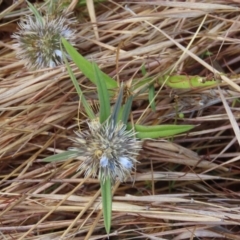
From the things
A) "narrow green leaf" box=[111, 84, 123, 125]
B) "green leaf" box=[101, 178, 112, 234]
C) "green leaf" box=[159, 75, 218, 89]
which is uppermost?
"green leaf" box=[159, 75, 218, 89]

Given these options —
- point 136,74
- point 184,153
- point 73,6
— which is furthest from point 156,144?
point 73,6

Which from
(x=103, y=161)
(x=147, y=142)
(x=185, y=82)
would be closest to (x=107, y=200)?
(x=103, y=161)

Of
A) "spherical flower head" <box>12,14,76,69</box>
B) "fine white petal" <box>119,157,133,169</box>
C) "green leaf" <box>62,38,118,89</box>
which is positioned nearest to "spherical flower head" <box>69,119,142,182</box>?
"fine white petal" <box>119,157,133,169</box>

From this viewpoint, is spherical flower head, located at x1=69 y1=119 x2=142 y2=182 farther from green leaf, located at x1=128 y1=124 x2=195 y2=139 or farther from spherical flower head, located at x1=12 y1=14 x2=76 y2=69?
spherical flower head, located at x1=12 y1=14 x2=76 y2=69

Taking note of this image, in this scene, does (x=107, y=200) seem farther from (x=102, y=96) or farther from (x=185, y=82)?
(x=185, y=82)

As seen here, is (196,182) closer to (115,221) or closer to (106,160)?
(115,221)

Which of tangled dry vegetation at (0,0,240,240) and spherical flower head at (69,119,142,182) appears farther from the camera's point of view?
tangled dry vegetation at (0,0,240,240)
